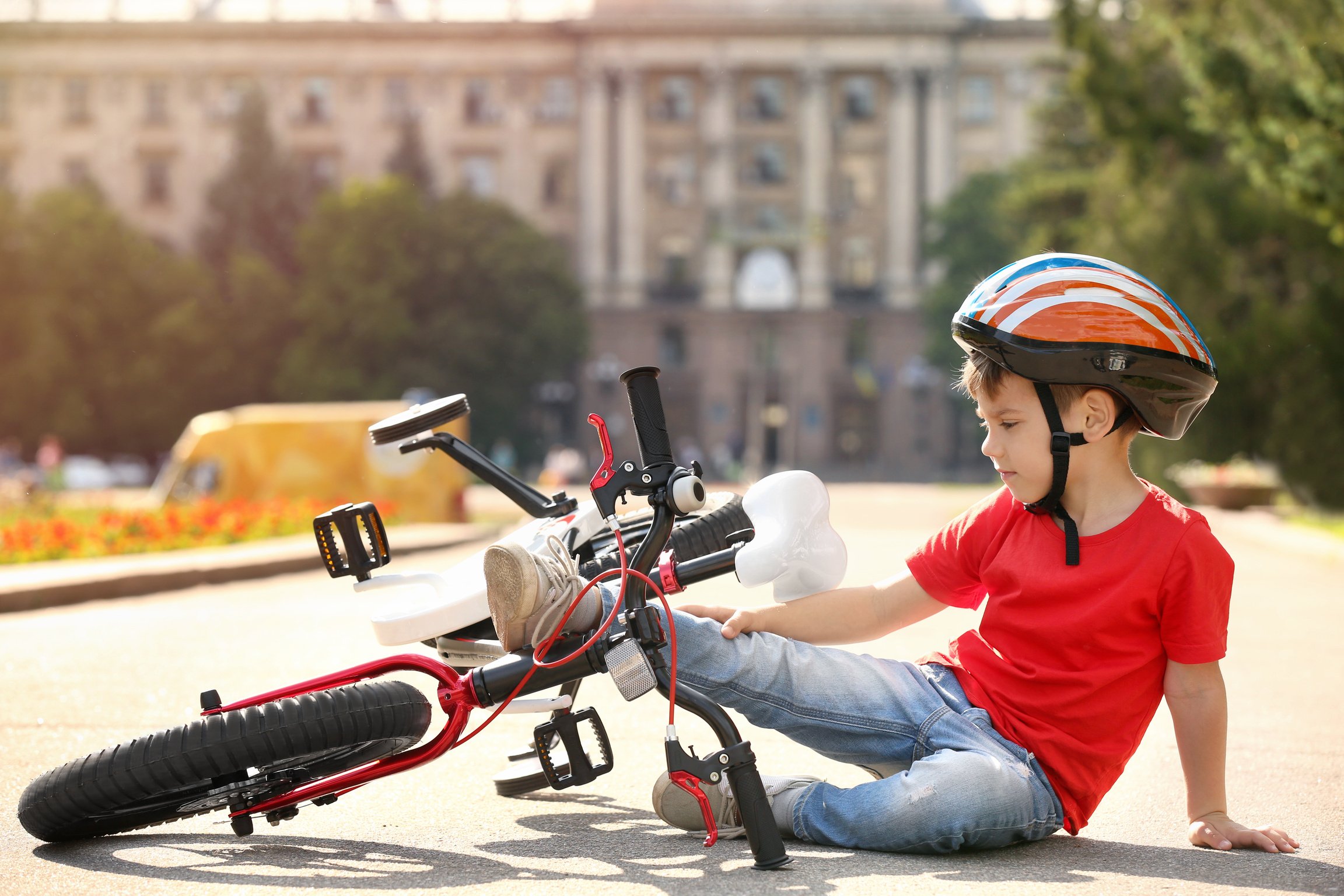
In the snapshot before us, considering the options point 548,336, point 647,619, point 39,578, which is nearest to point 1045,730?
point 647,619

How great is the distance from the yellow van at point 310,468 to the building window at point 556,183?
4829cm

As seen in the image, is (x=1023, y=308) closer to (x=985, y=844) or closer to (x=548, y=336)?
(x=985, y=844)

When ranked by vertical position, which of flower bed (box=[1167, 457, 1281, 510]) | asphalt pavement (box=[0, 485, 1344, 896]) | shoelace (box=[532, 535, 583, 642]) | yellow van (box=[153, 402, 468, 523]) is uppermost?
shoelace (box=[532, 535, 583, 642])

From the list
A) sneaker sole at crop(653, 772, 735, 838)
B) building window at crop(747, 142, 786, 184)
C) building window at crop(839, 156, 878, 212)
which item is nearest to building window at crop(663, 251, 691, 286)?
building window at crop(747, 142, 786, 184)

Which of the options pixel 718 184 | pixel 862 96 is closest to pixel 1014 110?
pixel 862 96

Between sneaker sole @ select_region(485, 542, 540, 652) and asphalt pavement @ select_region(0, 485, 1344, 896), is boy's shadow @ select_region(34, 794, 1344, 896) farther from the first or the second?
sneaker sole @ select_region(485, 542, 540, 652)

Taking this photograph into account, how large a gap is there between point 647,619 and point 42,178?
77.3 metres

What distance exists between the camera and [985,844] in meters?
3.43

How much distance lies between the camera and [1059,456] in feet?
10.9

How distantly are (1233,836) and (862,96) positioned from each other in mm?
70123

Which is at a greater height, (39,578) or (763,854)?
(763,854)

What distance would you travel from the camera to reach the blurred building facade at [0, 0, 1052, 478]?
6862 cm

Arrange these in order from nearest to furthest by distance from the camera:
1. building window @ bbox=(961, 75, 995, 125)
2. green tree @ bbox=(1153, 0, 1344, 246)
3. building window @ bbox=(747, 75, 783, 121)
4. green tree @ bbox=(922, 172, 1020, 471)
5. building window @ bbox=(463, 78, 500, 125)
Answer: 1. green tree @ bbox=(1153, 0, 1344, 246)
2. green tree @ bbox=(922, 172, 1020, 471)
3. building window @ bbox=(961, 75, 995, 125)
4. building window @ bbox=(747, 75, 783, 121)
5. building window @ bbox=(463, 78, 500, 125)

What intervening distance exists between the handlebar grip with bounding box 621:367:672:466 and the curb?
21.9 ft
